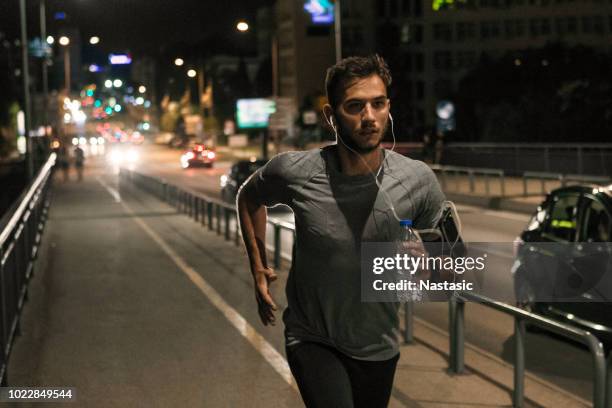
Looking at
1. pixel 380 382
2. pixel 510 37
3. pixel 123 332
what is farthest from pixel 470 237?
pixel 510 37

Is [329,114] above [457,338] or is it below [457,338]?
above

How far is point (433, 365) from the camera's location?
8.93 metres

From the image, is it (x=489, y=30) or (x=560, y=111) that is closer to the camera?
(x=560, y=111)

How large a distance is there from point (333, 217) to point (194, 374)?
4849mm

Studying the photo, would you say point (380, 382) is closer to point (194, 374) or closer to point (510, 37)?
point (194, 374)

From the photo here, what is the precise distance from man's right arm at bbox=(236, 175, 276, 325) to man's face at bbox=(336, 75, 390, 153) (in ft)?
1.58

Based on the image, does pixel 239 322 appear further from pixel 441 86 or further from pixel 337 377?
pixel 441 86

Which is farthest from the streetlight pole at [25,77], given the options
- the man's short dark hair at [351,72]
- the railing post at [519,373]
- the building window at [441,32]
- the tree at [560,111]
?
the building window at [441,32]

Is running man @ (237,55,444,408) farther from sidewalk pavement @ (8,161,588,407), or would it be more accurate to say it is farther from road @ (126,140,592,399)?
road @ (126,140,592,399)

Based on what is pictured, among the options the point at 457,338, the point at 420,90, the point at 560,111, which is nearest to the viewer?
the point at 457,338

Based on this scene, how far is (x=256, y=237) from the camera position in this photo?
452 centimetres

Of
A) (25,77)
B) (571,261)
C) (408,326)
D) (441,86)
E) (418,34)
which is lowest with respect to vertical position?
(408,326)

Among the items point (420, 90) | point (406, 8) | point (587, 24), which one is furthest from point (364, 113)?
point (406, 8)

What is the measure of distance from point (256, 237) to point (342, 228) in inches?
18.5
